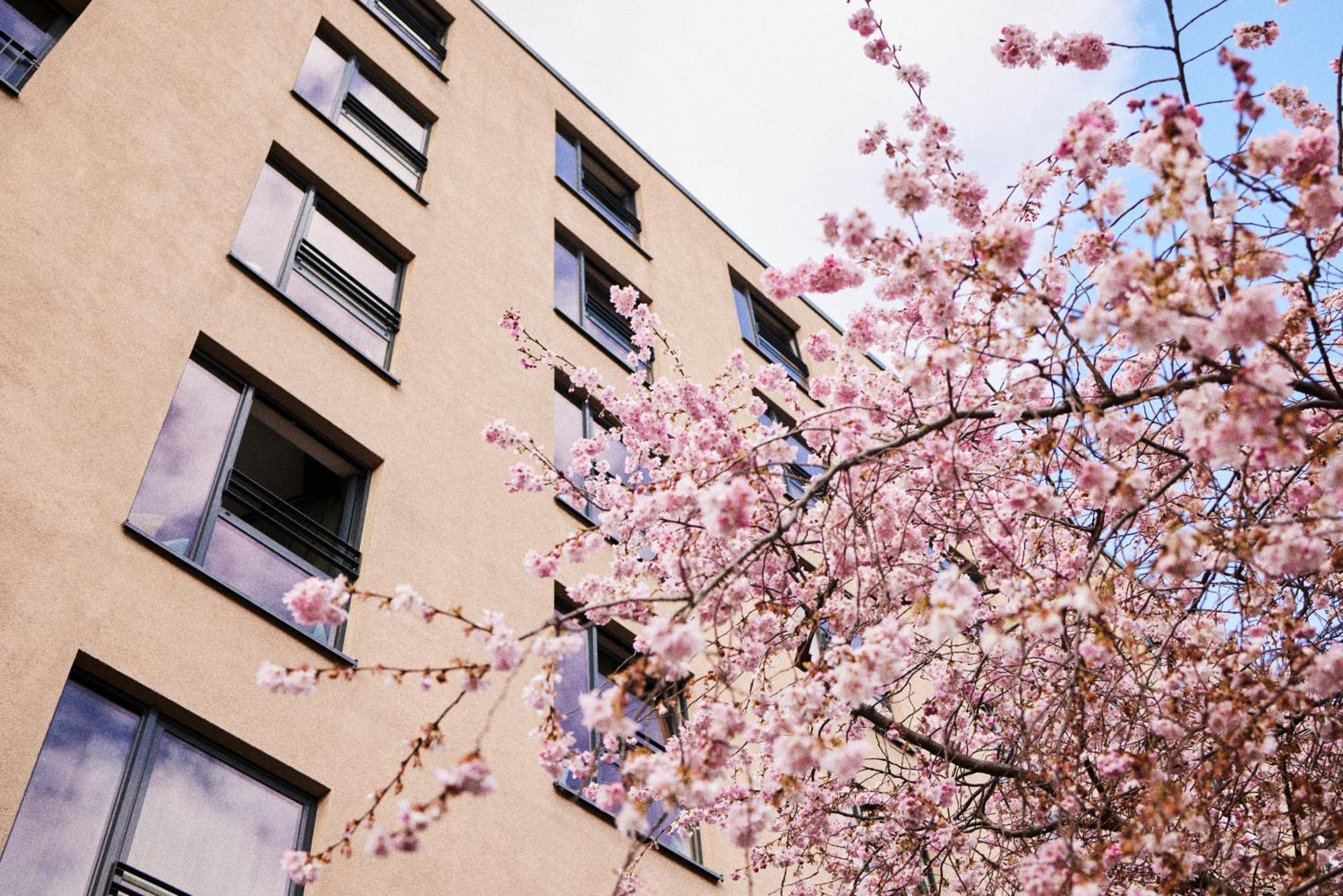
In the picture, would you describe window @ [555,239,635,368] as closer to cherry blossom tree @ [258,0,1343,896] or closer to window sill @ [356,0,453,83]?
window sill @ [356,0,453,83]

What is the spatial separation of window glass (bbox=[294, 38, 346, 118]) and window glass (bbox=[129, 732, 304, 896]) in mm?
6959

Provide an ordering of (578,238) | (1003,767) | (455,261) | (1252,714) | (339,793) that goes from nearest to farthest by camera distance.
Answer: (1252,714), (1003,767), (339,793), (455,261), (578,238)

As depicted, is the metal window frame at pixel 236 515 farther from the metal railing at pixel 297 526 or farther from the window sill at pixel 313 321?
the window sill at pixel 313 321

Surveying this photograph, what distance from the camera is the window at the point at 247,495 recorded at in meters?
7.10

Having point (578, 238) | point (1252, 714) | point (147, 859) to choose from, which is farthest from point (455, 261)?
point (1252, 714)

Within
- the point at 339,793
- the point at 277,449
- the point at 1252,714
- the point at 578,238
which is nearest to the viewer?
the point at 1252,714

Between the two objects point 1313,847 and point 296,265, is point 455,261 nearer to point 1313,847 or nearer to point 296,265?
point 296,265

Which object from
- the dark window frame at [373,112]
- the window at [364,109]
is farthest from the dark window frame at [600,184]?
the window at [364,109]

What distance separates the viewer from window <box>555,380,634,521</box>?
11.0 m

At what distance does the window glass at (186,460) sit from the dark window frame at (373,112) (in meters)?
3.96

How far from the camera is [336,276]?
9.85m

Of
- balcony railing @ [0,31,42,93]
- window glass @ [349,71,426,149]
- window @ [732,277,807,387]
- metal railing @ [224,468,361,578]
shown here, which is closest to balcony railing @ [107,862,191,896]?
metal railing @ [224,468,361,578]

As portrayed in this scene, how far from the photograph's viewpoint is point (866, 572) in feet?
22.2

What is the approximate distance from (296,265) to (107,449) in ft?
10.4
